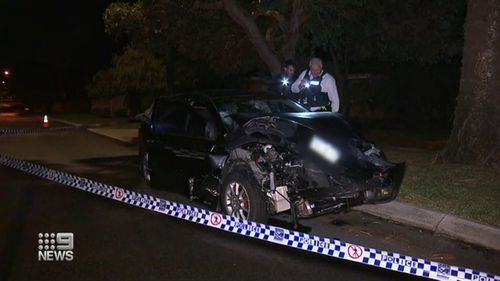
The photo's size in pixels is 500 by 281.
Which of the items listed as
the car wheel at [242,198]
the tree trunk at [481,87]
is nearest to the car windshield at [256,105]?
the car wheel at [242,198]

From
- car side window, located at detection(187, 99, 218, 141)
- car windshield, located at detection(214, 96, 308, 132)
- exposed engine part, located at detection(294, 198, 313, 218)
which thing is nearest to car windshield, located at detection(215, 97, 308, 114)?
car windshield, located at detection(214, 96, 308, 132)

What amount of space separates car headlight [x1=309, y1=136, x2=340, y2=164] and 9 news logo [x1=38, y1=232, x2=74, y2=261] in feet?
8.78

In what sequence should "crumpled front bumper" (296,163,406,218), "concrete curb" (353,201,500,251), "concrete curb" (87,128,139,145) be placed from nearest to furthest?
"concrete curb" (353,201,500,251) < "crumpled front bumper" (296,163,406,218) < "concrete curb" (87,128,139,145)

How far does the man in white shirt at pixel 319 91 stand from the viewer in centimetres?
895

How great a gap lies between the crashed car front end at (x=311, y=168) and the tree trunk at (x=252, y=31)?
289 inches

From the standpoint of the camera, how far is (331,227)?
21.7 feet

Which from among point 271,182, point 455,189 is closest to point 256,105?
point 271,182

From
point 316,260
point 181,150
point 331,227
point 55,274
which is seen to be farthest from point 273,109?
point 55,274

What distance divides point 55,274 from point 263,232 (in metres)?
2.02

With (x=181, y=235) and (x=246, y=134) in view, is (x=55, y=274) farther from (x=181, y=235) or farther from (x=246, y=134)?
(x=246, y=134)

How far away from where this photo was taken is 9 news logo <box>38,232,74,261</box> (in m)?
5.54

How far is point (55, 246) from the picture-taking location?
19.8 feet

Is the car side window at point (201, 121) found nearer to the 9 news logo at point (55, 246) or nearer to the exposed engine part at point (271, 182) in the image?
the exposed engine part at point (271, 182)

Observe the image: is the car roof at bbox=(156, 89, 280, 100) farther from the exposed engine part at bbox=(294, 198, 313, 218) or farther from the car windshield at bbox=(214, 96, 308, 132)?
the exposed engine part at bbox=(294, 198, 313, 218)
